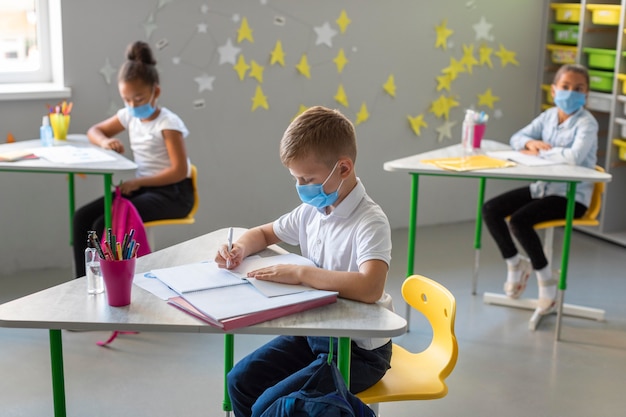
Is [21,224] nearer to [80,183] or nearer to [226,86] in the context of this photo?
[80,183]

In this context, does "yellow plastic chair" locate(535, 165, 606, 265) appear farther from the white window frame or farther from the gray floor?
the white window frame

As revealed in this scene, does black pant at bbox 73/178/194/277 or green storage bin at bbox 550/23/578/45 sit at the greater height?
green storage bin at bbox 550/23/578/45

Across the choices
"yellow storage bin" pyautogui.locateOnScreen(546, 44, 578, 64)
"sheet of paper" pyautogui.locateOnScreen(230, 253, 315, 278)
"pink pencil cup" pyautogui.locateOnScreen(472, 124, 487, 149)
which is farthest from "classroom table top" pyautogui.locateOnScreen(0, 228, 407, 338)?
"yellow storage bin" pyautogui.locateOnScreen(546, 44, 578, 64)

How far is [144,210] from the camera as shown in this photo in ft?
11.4

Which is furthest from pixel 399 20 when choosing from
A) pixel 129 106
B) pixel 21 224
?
pixel 21 224

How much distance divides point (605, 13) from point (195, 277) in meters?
3.51

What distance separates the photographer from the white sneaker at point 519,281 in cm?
386

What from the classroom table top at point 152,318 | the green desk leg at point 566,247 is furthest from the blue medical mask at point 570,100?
the classroom table top at point 152,318

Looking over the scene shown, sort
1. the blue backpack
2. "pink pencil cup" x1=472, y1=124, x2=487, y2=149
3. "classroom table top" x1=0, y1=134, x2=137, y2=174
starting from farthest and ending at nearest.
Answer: "pink pencil cup" x1=472, y1=124, x2=487, y2=149 → "classroom table top" x1=0, y1=134, x2=137, y2=174 → the blue backpack

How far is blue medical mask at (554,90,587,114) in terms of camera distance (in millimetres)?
3785

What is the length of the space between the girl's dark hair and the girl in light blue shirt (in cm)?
162

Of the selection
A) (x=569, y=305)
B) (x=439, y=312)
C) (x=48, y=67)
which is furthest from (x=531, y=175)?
(x=48, y=67)

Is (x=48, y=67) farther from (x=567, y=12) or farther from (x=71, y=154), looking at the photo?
(x=567, y=12)

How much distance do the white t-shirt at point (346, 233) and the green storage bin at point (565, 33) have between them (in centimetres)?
322
